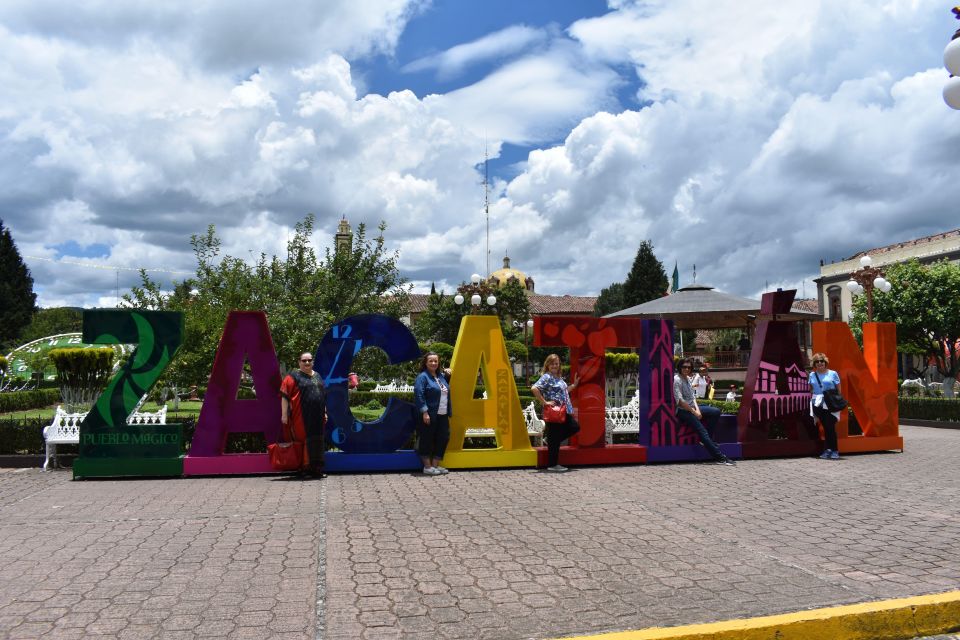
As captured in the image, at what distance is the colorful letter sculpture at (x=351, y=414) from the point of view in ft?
30.8

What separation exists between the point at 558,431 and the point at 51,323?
6735 centimetres

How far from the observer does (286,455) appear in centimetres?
888

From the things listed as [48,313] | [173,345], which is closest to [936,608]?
[173,345]

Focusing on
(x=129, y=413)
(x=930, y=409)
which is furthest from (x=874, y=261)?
(x=129, y=413)

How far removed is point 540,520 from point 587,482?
2299 mm

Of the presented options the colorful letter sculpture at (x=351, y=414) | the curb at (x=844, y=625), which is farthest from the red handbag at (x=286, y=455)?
the curb at (x=844, y=625)

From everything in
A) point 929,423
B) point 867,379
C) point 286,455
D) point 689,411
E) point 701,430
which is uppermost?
point 867,379

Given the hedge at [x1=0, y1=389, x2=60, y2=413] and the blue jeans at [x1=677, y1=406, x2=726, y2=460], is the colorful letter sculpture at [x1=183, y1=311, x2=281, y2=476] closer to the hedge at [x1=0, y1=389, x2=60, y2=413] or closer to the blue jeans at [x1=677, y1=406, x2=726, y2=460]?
the blue jeans at [x1=677, y1=406, x2=726, y2=460]

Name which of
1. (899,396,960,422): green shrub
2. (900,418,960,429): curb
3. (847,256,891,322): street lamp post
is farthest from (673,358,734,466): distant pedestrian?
(899,396,960,422): green shrub

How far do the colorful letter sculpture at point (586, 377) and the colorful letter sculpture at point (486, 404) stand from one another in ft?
1.56

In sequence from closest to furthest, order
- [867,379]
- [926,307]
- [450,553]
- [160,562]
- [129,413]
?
[160,562], [450,553], [129,413], [867,379], [926,307]

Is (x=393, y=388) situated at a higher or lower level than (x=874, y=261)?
lower

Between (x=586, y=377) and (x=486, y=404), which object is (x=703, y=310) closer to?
(x=586, y=377)

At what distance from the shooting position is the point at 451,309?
47.8m
